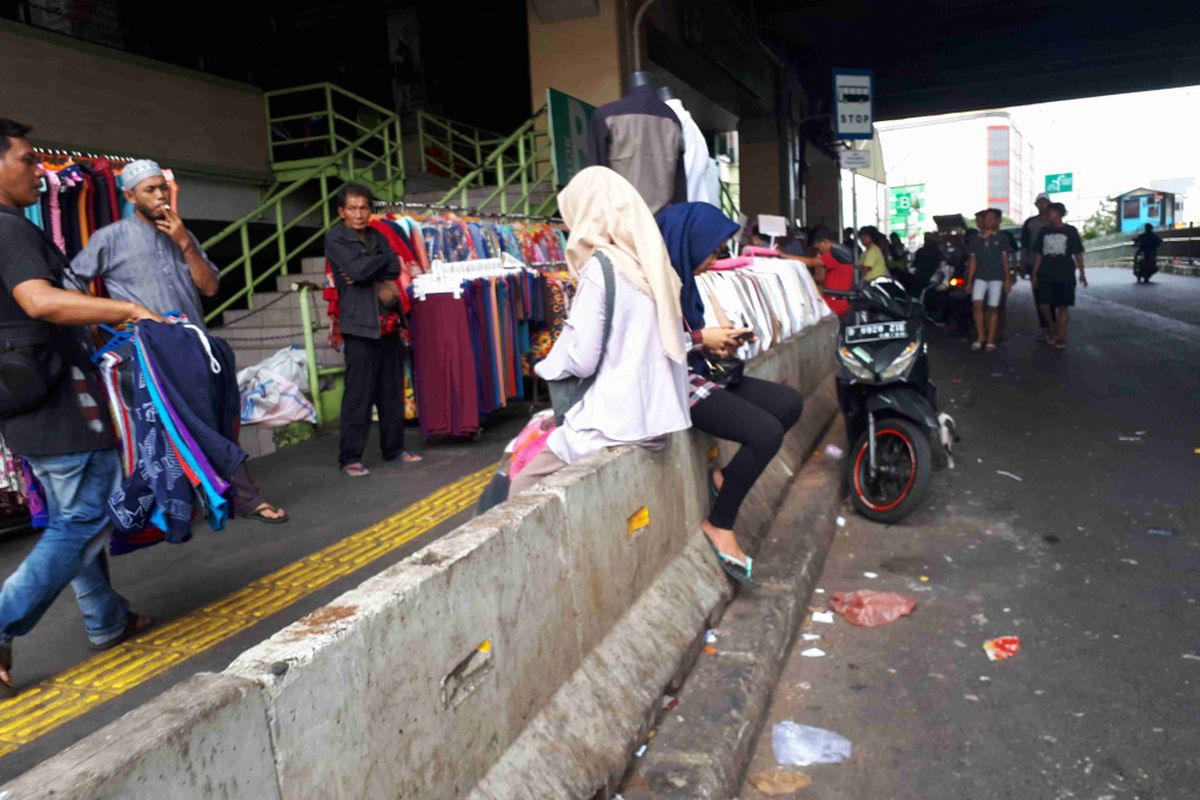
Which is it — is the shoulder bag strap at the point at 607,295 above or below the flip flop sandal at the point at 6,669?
above

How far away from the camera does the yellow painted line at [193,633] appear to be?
326cm

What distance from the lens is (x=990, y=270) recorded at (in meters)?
12.3

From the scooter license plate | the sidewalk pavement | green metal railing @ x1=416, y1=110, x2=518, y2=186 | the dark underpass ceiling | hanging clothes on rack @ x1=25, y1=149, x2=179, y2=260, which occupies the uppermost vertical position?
the dark underpass ceiling

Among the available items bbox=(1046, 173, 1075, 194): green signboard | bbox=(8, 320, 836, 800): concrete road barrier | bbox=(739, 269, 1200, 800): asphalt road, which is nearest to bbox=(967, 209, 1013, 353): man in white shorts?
bbox=(739, 269, 1200, 800): asphalt road

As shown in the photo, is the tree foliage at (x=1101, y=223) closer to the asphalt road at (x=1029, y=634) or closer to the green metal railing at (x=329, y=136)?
the green metal railing at (x=329, y=136)

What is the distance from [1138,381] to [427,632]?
9801 mm

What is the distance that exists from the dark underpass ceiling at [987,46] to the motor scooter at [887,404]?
13.4 metres

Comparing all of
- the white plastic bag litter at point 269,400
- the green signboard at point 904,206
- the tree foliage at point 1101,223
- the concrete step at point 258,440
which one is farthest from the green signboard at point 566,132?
the tree foliage at point 1101,223

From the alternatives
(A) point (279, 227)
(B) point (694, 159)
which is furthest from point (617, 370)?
(A) point (279, 227)

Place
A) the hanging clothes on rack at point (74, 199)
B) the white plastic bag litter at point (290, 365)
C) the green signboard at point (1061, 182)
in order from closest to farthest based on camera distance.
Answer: the hanging clothes on rack at point (74, 199), the white plastic bag litter at point (290, 365), the green signboard at point (1061, 182)

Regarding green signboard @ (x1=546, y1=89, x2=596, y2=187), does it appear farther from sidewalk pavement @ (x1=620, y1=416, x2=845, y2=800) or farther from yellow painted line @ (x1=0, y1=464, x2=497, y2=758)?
sidewalk pavement @ (x1=620, y1=416, x2=845, y2=800)

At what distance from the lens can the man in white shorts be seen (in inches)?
484

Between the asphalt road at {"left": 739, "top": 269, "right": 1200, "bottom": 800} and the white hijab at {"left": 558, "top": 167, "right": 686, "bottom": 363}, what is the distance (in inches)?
60.9

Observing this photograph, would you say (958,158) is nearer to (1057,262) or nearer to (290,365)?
(1057,262)
